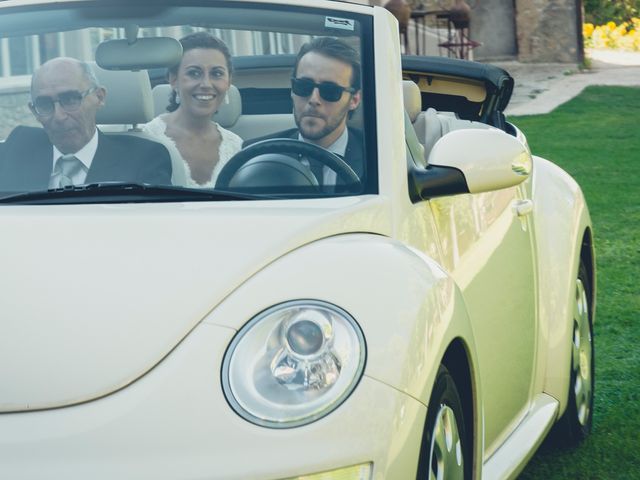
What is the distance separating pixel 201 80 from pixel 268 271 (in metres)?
1.22

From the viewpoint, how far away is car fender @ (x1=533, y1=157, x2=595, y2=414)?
4871mm

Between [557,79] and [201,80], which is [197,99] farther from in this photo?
[557,79]

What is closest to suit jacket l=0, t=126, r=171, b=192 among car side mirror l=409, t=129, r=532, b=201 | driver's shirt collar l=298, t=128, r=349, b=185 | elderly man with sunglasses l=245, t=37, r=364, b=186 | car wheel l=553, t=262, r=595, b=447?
elderly man with sunglasses l=245, t=37, r=364, b=186

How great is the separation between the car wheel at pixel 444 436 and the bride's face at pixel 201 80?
1169mm

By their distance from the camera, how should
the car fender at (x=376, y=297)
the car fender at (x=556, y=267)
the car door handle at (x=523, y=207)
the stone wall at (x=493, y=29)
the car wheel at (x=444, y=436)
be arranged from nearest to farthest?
1. the car fender at (x=376, y=297)
2. the car wheel at (x=444, y=436)
3. the car door handle at (x=523, y=207)
4. the car fender at (x=556, y=267)
5. the stone wall at (x=493, y=29)

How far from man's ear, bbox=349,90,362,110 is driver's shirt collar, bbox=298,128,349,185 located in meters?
0.07

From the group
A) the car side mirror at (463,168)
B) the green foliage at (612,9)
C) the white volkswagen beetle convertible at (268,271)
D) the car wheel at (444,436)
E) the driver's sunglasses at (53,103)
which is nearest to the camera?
the white volkswagen beetle convertible at (268,271)

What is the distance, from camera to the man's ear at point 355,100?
3963 mm

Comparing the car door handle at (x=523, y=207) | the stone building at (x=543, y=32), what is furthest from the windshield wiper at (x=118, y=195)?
the stone building at (x=543, y=32)

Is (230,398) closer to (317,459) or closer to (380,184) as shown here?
(317,459)

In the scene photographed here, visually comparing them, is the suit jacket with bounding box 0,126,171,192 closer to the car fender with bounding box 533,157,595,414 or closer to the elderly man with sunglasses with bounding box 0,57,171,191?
the elderly man with sunglasses with bounding box 0,57,171,191

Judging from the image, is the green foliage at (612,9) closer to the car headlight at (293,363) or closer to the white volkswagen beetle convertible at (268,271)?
the white volkswagen beetle convertible at (268,271)

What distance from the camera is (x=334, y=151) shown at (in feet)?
12.8

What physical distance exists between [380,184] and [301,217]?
1.50ft
